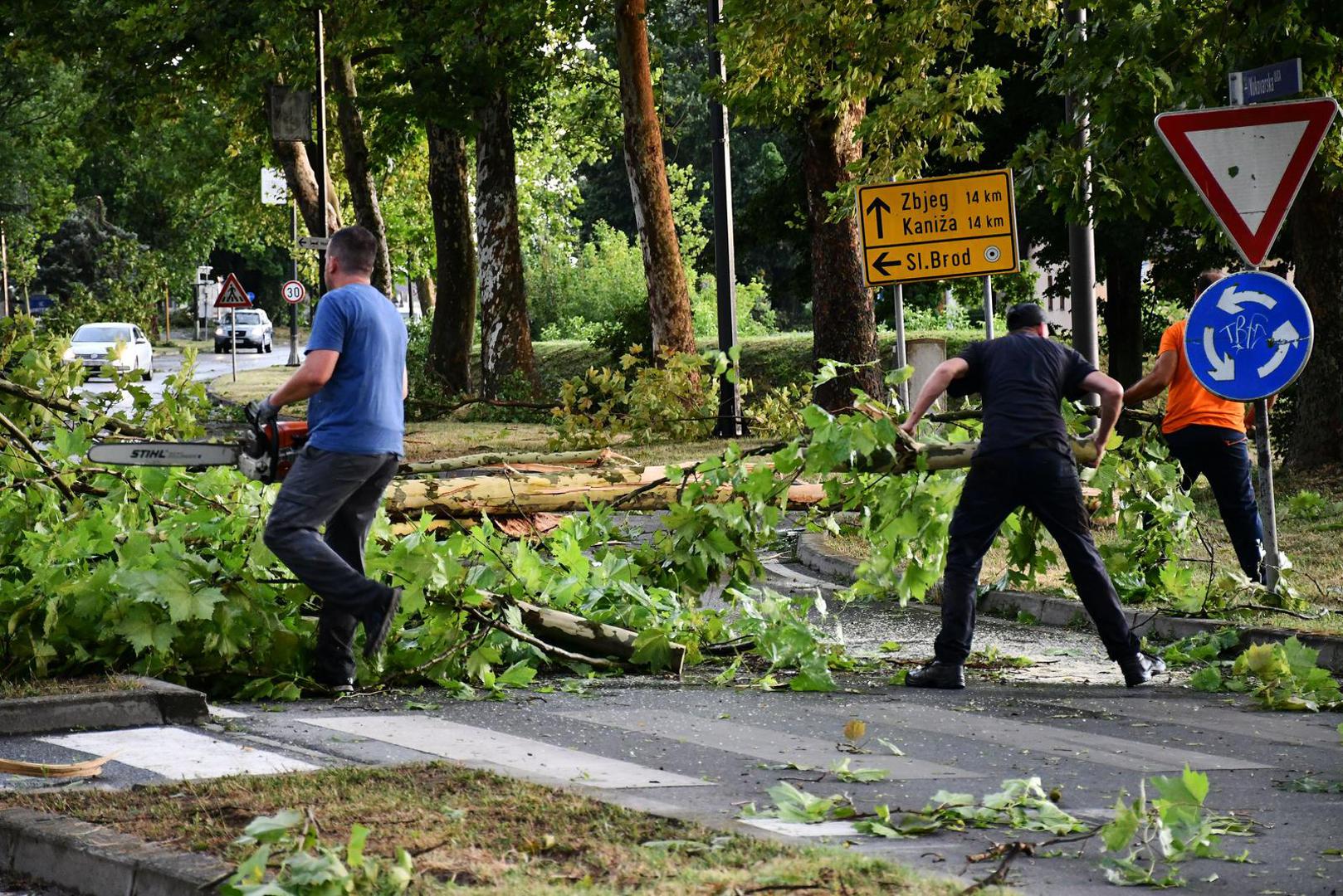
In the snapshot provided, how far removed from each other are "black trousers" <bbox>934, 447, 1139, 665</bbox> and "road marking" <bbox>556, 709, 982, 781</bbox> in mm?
1530

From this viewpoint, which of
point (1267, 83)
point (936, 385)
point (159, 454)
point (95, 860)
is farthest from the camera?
point (1267, 83)

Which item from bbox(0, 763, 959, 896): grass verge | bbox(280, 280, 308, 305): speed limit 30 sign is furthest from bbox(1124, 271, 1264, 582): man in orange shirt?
bbox(280, 280, 308, 305): speed limit 30 sign

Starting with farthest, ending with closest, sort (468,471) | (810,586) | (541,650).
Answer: (468,471) → (810,586) → (541,650)

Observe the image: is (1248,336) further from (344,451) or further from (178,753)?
(178,753)

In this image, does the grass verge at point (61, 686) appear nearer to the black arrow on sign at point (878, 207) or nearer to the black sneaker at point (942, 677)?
the black sneaker at point (942, 677)

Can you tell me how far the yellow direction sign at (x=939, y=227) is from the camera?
13734mm

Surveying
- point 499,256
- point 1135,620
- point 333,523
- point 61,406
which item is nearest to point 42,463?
point 61,406

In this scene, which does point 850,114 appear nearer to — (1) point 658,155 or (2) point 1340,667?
(1) point 658,155

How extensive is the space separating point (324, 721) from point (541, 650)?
156 centimetres

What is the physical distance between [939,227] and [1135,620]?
494 cm

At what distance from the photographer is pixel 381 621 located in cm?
748

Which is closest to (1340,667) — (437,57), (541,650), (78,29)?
(541,650)

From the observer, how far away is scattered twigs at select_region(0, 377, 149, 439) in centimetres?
902

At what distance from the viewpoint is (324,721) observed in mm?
6977
